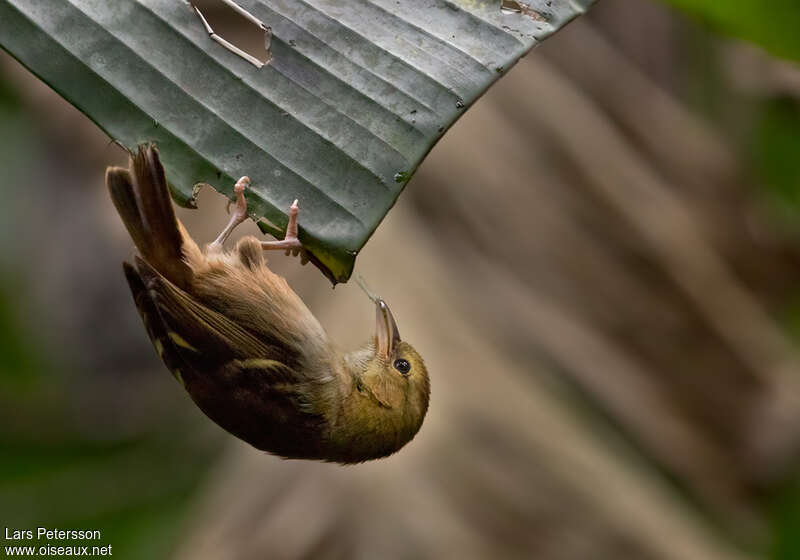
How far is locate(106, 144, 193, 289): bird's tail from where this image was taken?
2266 millimetres

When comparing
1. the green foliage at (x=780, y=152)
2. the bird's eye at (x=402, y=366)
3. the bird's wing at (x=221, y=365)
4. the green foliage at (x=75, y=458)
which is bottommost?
the green foliage at (x=75, y=458)

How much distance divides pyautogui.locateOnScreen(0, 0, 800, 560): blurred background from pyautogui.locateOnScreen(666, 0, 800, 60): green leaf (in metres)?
1.22

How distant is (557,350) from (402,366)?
2.35 feet

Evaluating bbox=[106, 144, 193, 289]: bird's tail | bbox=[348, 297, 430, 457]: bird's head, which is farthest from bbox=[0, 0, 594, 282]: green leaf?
bbox=[348, 297, 430, 457]: bird's head

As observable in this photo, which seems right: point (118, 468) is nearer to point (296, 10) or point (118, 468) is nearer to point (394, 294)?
point (394, 294)

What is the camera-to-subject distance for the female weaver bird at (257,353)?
2527 millimetres

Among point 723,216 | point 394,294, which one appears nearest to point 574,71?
point 723,216

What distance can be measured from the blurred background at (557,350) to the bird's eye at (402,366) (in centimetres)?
24

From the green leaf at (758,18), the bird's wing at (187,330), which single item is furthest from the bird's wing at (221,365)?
the green leaf at (758,18)

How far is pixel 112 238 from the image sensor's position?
5117 mm

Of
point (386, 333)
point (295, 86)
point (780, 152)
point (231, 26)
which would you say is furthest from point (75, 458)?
point (780, 152)

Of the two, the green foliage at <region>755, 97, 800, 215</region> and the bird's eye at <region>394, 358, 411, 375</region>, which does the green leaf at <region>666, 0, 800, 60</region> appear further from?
the green foliage at <region>755, 97, 800, 215</region>

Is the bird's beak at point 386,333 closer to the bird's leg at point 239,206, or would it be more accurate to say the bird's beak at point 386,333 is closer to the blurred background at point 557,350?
the blurred background at point 557,350

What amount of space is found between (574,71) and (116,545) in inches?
102
